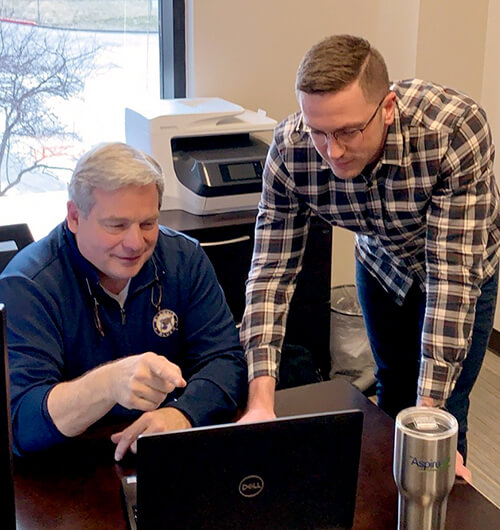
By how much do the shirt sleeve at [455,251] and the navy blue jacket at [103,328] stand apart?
0.38m

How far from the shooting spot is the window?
2.89 metres

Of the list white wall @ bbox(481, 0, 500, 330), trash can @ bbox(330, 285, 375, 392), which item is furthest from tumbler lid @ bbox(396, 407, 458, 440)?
white wall @ bbox(481, 0, 500, 330)

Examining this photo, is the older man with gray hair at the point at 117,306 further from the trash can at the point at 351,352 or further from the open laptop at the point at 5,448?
the trash can at the point at 351,352

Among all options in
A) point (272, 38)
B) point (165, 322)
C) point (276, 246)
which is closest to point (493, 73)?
point (272, 38)

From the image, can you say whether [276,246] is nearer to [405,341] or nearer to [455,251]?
[455,251]

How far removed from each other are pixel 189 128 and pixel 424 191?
48.1 inches

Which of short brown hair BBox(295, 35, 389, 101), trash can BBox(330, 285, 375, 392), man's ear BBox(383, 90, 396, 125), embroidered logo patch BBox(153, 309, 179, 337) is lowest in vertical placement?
trash can BBox(330, 285, 375, 392)

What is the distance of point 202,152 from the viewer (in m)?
2.75

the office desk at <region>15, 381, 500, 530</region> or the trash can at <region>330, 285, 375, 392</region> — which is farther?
the trash can at <region>330, 285, 375, 392</region>

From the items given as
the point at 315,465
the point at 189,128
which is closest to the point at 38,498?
the point at 315,465

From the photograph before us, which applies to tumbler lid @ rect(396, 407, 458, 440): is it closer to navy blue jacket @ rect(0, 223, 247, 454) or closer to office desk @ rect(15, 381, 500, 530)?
office desk @ rect(15, 381, 500, 530)

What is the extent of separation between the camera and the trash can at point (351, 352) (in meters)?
3.01

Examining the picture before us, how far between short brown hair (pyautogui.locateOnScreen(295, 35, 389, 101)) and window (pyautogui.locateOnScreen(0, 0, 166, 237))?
1.55 m

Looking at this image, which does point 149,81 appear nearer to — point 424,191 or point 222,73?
point 222,73
